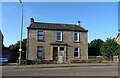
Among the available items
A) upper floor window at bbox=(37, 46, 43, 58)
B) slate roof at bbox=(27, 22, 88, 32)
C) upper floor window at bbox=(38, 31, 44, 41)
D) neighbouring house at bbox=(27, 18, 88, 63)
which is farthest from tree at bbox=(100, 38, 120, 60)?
upper floor window at bbox=(38, 31, 44, 41)

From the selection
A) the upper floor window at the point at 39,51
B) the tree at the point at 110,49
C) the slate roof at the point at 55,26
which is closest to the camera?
the upper floor window at the point at 39,51

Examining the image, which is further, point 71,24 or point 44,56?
point 71,24

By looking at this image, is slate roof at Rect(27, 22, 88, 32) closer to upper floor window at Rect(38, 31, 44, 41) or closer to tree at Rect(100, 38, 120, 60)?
upper floor window at Rect(38, 31, 44, 41)

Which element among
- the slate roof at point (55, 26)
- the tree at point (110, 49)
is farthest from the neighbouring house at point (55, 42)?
the tree at point (110, 49)

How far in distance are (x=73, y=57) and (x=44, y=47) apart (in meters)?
5.36

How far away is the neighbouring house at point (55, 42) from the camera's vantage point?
97.9ft

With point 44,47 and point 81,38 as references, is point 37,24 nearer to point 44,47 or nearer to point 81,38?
point 44,47

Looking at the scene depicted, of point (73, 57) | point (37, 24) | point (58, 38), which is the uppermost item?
point (37, 24)

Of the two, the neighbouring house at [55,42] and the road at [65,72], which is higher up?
the neighbouring house at [55,42]

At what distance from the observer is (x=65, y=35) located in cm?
3125

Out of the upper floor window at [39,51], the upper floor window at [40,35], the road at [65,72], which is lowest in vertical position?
the road at [65,72]

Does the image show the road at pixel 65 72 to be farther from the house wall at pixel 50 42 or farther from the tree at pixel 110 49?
the tree at pixel 110 49

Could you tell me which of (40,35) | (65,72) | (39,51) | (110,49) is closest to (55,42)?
(40,35)

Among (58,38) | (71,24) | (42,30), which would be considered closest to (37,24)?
(42,30)
